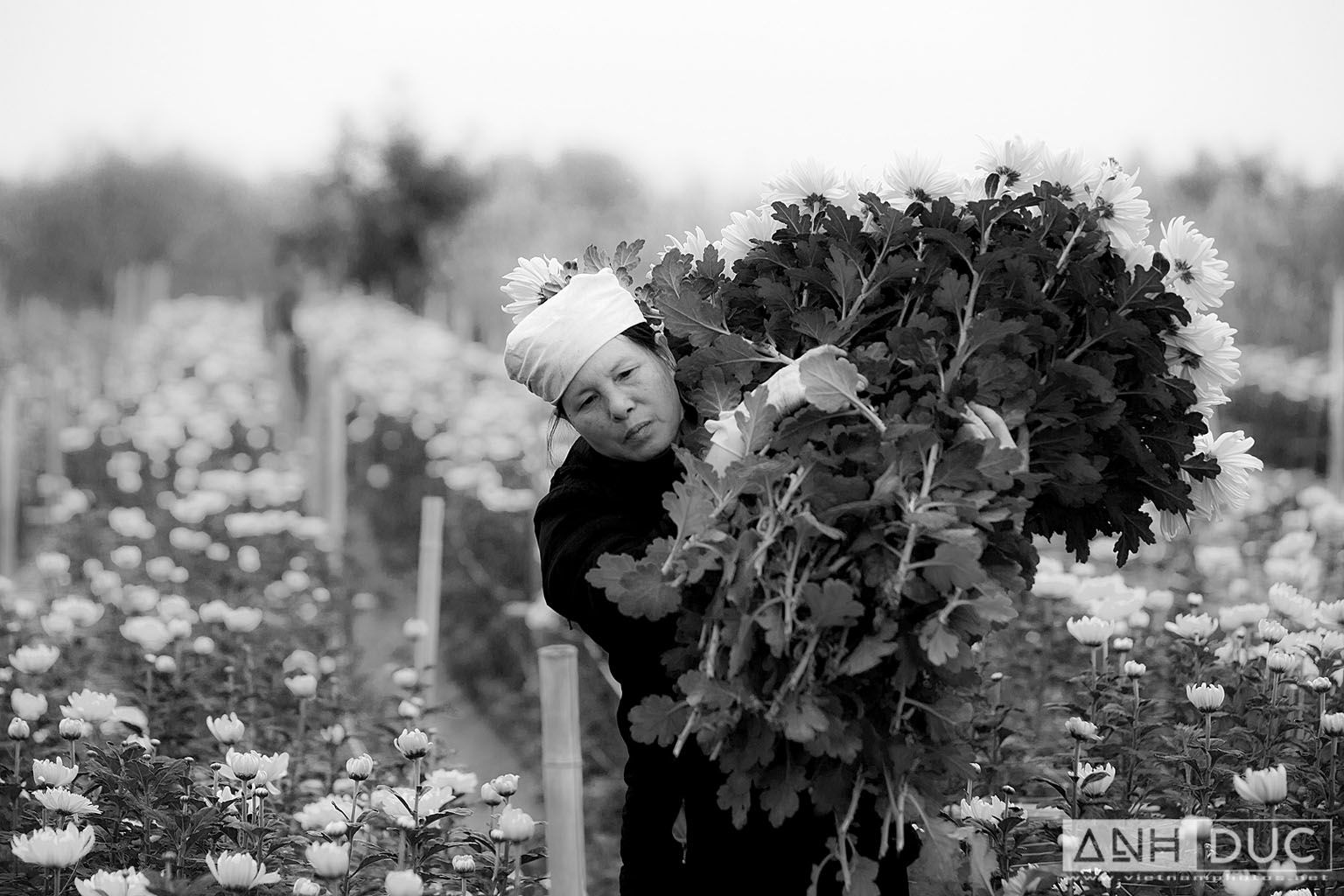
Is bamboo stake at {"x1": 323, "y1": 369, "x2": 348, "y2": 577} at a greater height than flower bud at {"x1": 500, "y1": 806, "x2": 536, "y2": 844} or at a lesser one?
greater

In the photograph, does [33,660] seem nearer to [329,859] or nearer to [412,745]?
[412,745]

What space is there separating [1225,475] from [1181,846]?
20.4 inches

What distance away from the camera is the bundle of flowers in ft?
4.29

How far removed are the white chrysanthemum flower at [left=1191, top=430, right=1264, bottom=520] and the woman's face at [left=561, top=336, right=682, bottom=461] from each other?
0.71 m

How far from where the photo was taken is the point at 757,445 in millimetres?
1384

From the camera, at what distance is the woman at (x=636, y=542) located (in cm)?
156

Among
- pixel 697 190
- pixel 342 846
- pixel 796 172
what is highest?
pixel 697 190

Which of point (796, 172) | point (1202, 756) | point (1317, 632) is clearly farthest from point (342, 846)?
point (1317, 632)

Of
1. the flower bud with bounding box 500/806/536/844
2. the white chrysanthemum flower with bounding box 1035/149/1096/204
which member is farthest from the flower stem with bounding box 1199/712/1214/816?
the flower bud with bounding box 500/806/536/844

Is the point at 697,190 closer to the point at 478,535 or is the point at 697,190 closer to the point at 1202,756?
the point at 478,535

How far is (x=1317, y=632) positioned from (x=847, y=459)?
4.34 ft

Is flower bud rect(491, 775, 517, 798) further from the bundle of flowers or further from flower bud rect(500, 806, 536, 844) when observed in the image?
the bundle of flowers

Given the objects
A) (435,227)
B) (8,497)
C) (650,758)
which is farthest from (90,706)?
(435,227)

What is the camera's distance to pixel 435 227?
16.0 meters
